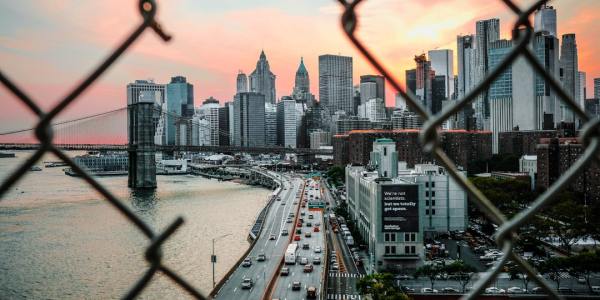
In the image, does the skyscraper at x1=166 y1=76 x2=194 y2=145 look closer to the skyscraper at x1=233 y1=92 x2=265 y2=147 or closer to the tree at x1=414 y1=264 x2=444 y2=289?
the skyscraper at x1=233 y1=92 x2=265 y2=147

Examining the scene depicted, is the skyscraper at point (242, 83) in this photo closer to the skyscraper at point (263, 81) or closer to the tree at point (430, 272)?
the skyscraper at point (263, 81)

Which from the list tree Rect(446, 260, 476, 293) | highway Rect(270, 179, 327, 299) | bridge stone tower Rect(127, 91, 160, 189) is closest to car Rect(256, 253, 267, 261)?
highway Rect(270, 179, 327, 299)

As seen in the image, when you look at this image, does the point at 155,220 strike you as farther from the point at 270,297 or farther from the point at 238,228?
the point at 270,297

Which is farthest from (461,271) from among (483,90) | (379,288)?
(483,90)

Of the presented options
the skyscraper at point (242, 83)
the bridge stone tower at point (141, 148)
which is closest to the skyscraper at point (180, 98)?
the skyscraper at point (242, 83)

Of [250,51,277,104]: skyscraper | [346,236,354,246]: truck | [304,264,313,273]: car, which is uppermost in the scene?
[250,51,277,104]: skyscraper

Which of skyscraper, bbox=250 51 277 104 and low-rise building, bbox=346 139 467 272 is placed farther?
skyscraper, bbox=250 51 277 104
